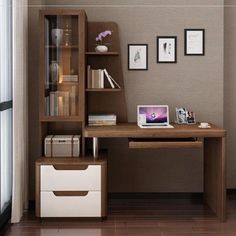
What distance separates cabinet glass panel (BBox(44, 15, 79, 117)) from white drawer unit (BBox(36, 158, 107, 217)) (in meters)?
0.55

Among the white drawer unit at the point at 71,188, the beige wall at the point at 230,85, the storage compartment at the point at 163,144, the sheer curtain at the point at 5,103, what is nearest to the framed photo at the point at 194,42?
the beige wall at the point at 230,85

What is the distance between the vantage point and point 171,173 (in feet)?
16.2

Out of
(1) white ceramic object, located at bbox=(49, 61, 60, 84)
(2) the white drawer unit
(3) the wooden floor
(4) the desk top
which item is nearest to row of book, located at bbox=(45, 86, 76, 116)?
(1) white ceramic object, located at bbox=(49, 61, 60, 84)

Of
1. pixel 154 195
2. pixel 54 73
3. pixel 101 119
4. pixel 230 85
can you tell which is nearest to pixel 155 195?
pixel 154 195

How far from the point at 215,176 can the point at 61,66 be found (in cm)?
167

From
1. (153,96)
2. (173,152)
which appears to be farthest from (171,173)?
(153,96)

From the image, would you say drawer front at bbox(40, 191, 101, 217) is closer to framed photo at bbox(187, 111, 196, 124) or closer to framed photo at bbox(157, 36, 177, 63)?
framed photo at bbox(187, 111, 196, 124)

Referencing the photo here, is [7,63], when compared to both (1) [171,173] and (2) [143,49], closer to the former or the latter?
(2) [143,49]

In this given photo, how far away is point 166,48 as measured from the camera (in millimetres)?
4816

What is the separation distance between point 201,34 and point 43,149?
1.87 metres

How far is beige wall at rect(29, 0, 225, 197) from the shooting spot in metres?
4.81

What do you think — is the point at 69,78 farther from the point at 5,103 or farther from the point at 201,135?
the point at 201,135

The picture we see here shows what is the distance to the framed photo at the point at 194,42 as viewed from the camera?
481 centimetres

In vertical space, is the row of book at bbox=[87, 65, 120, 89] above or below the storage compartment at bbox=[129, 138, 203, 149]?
above
